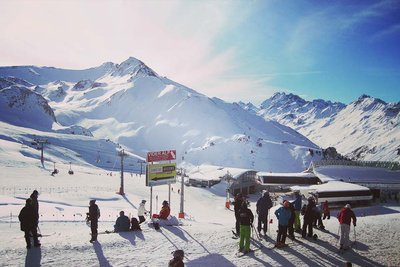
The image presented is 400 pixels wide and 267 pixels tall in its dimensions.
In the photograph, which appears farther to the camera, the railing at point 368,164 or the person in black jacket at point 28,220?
the railing at point 368,164

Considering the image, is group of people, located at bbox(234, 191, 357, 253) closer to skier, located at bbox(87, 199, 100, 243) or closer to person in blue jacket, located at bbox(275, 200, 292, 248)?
person in blue jacket, located at bbox(275, 200, 292, 248)

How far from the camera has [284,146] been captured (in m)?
183

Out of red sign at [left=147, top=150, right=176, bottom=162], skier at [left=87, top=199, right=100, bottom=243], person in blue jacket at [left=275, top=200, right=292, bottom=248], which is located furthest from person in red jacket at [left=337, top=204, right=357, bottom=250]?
red sign at [left=147, top=150, right=176, bottom=162]

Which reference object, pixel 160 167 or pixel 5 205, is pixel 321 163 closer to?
pixel 160 167

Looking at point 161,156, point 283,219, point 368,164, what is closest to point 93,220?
point 283,219

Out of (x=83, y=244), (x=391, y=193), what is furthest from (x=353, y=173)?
(x=83, y=244)

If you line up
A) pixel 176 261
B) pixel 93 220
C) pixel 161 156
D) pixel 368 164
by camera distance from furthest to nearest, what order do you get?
1. pixel 368 164
2. pixel 161 156
3. pixel 93 220
4. pixel 176 261

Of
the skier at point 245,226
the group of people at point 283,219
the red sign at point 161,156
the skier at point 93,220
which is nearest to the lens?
the skier at point 245,226

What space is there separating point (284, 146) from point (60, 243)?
176 m

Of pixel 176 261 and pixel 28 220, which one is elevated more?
pixel 28 220

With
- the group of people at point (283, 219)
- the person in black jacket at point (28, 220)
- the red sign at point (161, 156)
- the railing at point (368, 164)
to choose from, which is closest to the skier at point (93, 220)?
the person in black jacket at point (28, 220)

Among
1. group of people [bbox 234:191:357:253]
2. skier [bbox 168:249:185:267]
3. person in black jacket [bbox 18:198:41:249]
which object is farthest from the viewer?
group of people [bbox 234:191:357:253]

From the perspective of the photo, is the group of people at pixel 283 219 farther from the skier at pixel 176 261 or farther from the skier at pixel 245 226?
the skier at pixel 176 261

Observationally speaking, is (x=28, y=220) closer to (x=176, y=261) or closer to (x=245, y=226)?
(x=176, y=261)
